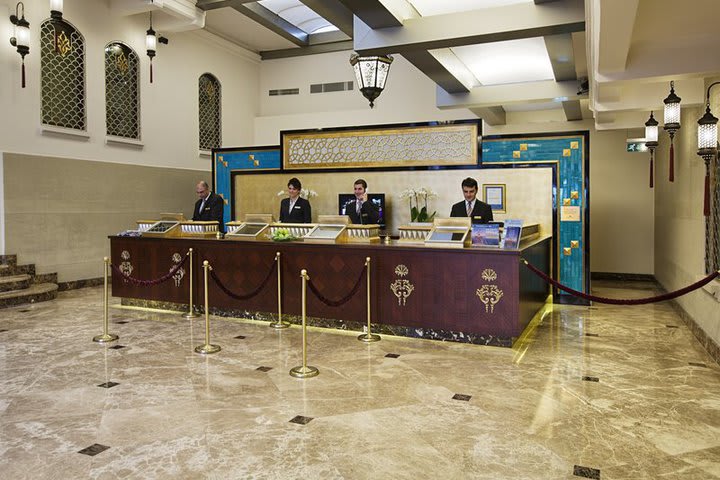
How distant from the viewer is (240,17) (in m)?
11.9

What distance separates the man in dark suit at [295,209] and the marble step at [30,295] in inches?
147

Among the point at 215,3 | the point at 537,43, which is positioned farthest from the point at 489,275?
the point at 215,3

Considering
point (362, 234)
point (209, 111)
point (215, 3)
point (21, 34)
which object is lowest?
point (362, 234)

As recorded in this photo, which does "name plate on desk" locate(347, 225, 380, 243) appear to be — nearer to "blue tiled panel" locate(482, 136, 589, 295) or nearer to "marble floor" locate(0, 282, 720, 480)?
"marble floor" locate(0, 282, 720, 480)

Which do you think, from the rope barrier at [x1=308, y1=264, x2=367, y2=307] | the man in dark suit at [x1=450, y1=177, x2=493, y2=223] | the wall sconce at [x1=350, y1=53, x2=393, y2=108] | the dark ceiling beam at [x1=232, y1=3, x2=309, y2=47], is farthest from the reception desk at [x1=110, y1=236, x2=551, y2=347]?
the dark ceiling beam at [x1=232, y1=3, x2=309, y2=47]

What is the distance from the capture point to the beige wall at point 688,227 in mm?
5270

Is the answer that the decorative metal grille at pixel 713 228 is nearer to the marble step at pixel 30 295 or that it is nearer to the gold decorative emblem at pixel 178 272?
the gold decorative emblem at pixel 178 272

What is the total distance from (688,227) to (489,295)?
2.90 m

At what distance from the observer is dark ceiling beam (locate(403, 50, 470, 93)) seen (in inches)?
270

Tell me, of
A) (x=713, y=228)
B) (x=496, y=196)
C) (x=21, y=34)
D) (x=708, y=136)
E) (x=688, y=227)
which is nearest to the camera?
(x=708, y=136)

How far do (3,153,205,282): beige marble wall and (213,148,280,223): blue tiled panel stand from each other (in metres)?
1.32

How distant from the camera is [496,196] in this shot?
8.62m

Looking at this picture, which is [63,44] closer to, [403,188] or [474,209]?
[403,188]

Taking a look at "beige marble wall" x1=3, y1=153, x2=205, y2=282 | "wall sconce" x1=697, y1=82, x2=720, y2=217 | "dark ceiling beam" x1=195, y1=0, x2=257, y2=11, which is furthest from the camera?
"dark ceiling beam" x1=195, y1=0, x2=257, y2=11
